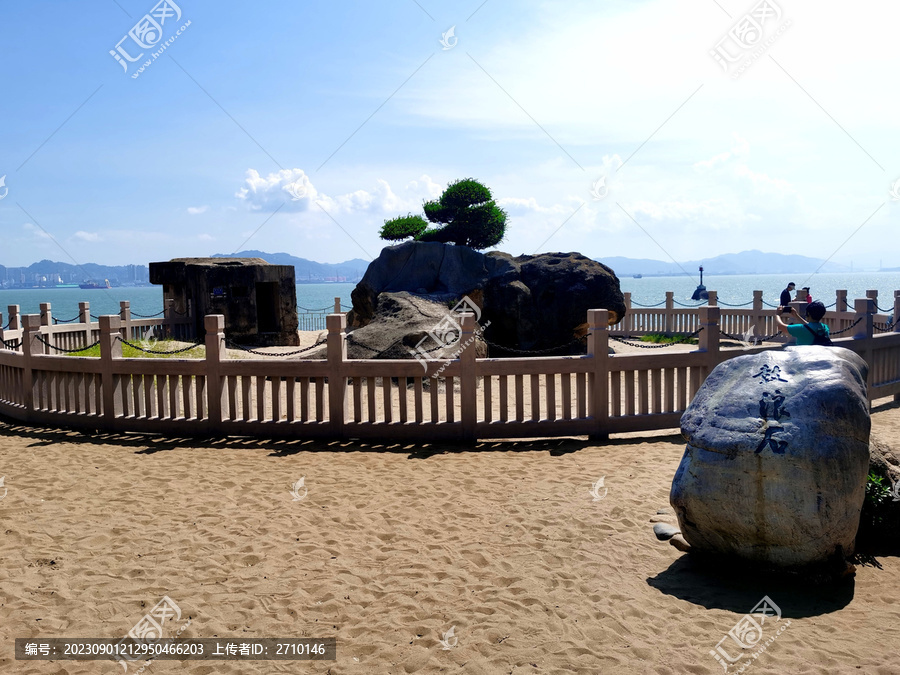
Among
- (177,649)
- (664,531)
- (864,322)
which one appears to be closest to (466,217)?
(864,322)

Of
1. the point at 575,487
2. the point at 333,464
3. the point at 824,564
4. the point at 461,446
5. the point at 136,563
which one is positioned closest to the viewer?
the point at 824,564

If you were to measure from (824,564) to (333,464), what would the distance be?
5003 mm

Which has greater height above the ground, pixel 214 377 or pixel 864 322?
pixel 864 322

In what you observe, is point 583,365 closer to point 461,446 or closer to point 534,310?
point 461,446

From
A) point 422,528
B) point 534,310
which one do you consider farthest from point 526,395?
point 422,528

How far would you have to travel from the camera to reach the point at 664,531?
5234 mm

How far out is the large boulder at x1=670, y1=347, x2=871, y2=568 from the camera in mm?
4145

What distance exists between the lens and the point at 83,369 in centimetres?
923

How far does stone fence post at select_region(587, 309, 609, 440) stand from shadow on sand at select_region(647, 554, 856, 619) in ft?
12.0

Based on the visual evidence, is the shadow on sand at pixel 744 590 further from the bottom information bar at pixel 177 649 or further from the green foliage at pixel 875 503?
the bottom information bar at pixel 177 649

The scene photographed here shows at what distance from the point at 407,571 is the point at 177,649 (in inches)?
63.4

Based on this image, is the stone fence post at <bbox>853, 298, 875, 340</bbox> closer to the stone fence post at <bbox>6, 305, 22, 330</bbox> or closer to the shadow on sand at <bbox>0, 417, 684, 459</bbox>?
the shadow on sand at <bbox>0, 417, 684, 459</bbox>

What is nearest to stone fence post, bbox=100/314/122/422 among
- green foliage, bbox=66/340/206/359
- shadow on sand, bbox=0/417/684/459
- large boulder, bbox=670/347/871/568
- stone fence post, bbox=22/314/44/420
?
shadow on sand, bbox=0/417/684/459

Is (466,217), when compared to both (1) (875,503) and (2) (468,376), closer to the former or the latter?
(2) (468,376)
